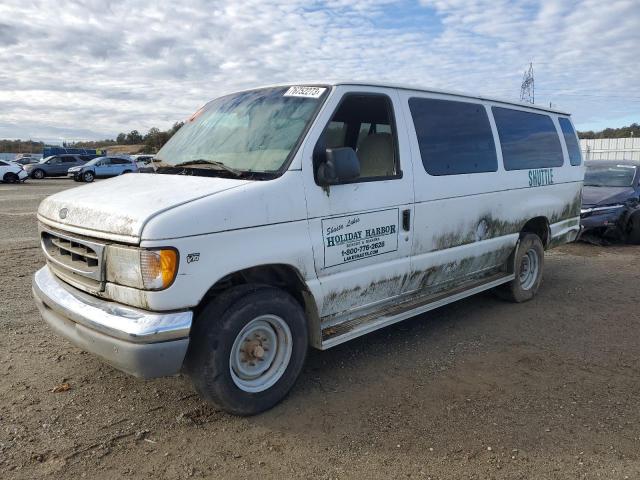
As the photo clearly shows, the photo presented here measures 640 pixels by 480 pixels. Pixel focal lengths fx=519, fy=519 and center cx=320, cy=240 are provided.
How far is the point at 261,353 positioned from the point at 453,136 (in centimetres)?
272

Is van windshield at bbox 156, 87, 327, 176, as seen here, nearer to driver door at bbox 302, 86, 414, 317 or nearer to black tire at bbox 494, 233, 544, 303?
driver door at bbox 302, 86, 414, 317

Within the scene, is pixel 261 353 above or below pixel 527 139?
below

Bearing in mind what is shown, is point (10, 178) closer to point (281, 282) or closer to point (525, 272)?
point (525, 272)

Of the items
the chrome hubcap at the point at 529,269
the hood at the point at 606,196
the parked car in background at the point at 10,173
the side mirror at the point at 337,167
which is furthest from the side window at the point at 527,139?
the parked car in background at the point at 10,173

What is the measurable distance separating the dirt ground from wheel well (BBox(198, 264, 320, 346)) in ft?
1.92

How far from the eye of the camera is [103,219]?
10.3ft

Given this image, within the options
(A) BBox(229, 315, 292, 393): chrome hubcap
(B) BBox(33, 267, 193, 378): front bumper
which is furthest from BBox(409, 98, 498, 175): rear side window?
(B) BBox(33, 267, 193, 378): front bumper

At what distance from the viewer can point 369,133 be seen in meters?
4.52

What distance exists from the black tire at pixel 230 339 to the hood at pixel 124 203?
26.1 inches

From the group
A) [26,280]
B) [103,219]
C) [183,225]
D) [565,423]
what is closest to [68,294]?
[103,219]

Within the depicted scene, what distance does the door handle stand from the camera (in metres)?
4.23

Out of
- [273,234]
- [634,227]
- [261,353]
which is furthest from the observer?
[634,227]

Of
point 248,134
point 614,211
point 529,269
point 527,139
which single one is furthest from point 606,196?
point 248,134

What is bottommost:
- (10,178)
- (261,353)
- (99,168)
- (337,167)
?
(261,353)
